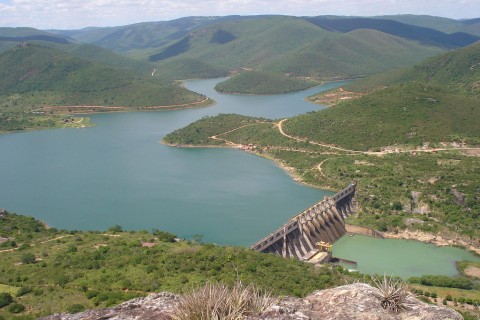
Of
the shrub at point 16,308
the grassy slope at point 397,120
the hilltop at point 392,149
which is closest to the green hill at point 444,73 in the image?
the hilltop at point 392,149

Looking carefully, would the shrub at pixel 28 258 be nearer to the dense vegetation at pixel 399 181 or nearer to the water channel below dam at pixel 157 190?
the water channel below dam at pixel 157 190

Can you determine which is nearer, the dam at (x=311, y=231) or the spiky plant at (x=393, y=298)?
the spiky plant at (x=393, y=298)

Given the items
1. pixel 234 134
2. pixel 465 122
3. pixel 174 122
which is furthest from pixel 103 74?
pixel 465 122

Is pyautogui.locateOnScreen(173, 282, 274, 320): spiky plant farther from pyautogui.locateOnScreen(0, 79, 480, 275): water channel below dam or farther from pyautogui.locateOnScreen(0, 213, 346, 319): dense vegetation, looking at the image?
pyautogui.locateOnScreen(0, 79, 480, 275): water channel below dam

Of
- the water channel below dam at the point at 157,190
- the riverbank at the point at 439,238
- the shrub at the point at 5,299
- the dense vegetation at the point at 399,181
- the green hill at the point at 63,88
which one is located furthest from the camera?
the green hill at the point at 63,88

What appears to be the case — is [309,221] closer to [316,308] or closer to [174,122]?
[316,308]

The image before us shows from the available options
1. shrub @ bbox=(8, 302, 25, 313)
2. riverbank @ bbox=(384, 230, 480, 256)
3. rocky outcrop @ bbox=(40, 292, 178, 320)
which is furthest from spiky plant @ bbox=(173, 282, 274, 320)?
riverbank @ bbox=(384, 230, 480, 256)

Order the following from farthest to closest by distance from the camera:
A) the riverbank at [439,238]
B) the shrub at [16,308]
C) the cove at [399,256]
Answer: the riverbank at [439,238], the cove at [399,256], the shrub at [16,308]
